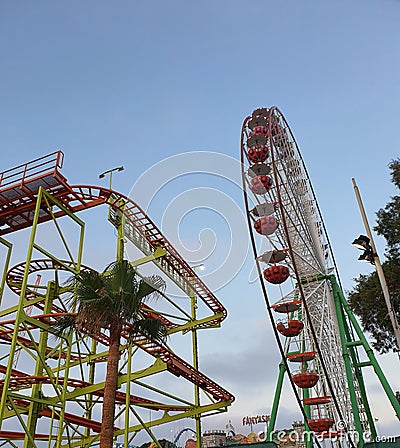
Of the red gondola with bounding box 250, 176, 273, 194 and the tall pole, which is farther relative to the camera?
the red gondola with bounding box 250, 176, 273, 194

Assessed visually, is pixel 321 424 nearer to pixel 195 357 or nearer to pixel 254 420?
pixel 195 357

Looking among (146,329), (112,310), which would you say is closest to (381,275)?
(146,329)

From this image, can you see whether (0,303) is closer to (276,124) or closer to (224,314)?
(224,314)

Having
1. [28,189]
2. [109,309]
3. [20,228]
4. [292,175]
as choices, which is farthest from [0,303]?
[292,175]

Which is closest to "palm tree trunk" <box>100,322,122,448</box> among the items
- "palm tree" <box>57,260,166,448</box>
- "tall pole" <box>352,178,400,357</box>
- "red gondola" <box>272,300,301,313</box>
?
"palm tree" <box>57,260,166,448</box>

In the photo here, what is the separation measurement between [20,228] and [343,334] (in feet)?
44.5

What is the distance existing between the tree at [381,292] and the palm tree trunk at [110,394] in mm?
12487

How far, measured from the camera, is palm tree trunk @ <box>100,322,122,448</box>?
379 inches

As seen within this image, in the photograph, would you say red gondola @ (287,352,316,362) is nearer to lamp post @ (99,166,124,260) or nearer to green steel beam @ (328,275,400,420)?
green steel beam @ (328,275,400,420)

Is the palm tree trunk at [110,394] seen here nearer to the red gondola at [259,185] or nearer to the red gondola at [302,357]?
the red gondola at [302,357]

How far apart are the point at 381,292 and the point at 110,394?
13.2 metres

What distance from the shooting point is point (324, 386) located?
1916 centimetres

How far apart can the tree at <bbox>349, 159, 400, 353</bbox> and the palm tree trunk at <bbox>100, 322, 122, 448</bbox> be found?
1249cm

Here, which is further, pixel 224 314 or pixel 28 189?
pixel 224 314
